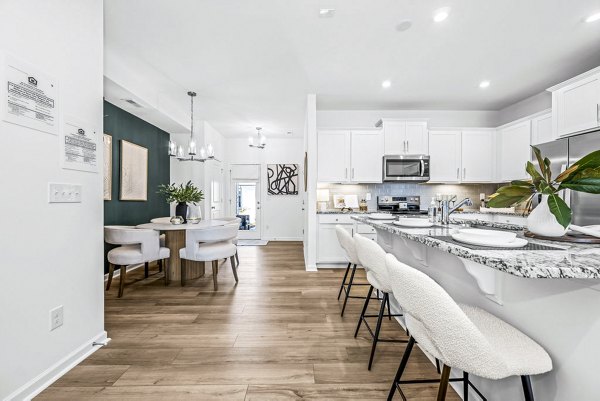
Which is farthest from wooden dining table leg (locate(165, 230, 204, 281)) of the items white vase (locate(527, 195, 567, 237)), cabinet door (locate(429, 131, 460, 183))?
cabinet door (locate(429, 131, 460, 183))

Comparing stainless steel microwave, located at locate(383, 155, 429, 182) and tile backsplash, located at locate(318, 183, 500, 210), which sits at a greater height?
stainless steel microwave, located at locate(383, 155, 429, 182)

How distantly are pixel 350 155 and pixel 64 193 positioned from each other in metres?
3.60

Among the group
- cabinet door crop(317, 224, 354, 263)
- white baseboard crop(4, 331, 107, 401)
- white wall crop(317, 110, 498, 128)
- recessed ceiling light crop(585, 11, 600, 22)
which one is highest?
recessed ceiling light crop(585, 11, 600, 22)

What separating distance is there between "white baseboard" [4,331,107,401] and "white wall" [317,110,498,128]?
4102mm

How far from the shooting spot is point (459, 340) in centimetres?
78

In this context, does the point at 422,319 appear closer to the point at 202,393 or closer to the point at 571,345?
the point at 571,345

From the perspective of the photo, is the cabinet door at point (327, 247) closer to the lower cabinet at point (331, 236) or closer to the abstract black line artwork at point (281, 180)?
the lower cabinet at point (331, 236)

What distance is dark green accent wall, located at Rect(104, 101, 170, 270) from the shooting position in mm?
3719

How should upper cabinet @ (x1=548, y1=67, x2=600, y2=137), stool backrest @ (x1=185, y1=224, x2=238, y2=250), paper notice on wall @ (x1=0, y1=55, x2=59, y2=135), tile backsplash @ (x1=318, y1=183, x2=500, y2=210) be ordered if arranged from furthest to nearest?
tile backsplash @ (x1=318, y1=183, x2=500, y2=210) → stool backrest @ (x1=185, y1=224, x2=238, y2=250) → upper cabinet @ (x1=548, y1=67, x2=600, y2=137) → paper notice on wall @ (x1=0, y1=55, x2=59, y2=135)

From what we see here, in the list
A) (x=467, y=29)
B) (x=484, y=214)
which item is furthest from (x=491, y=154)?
(x=467, y=29)

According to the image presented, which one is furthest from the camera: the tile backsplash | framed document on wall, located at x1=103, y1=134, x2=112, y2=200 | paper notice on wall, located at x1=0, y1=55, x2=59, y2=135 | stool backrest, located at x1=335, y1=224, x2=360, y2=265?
the tile backsplash

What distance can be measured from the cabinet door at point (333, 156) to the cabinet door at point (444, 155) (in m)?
1.41

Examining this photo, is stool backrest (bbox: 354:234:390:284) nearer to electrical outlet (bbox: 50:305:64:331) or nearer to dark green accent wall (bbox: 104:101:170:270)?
electrical outlet (bbox: 50:305:64:331)

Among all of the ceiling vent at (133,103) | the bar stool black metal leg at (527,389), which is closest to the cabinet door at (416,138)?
the bar stool black metal leg at (527,389)
